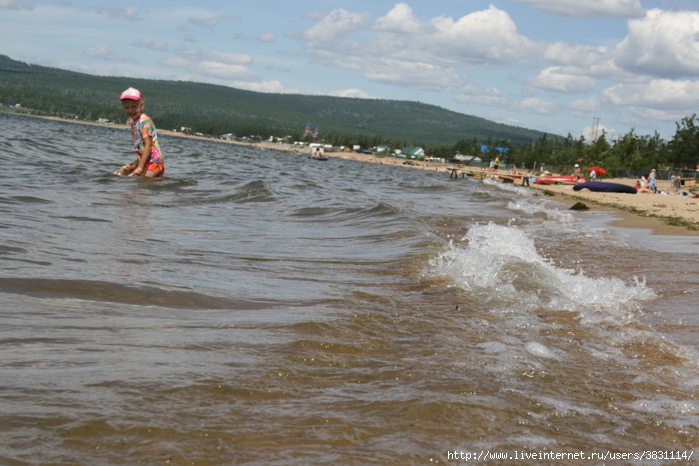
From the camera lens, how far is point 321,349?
448 centimetres

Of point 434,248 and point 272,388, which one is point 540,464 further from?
point 434,248

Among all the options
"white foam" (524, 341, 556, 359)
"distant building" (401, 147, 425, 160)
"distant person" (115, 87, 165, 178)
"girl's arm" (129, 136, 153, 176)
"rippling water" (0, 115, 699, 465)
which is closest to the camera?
"rippling water" (0, 115, 699, 465)

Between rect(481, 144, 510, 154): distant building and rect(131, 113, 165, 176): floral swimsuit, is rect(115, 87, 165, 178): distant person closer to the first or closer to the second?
rect(131, 113, 165, 176): floral swimsuit

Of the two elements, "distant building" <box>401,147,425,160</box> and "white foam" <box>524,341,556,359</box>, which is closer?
"white foam" <box>524,341,556,359</box>

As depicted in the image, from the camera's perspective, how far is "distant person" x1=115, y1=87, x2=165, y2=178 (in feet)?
45.0

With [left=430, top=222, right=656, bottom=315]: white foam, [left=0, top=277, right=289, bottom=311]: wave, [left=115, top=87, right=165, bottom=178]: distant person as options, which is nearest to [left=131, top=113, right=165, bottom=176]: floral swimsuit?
[left=115, top=87, right=165, bottom=178]: distant person

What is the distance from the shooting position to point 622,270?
28.7 ft

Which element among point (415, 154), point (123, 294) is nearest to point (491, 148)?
point (415, 154)

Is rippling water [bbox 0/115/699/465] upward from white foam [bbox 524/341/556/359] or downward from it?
downward

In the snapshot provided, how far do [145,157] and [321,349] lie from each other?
1141cm

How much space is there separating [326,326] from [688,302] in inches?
143

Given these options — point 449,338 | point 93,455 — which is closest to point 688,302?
point 449,338

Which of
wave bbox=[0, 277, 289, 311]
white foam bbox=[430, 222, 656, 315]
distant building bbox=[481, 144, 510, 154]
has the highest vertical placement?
distant building bbox=[481, 144, 510, 154]

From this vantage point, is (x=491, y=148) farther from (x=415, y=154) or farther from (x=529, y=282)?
(x=529, y=282)
